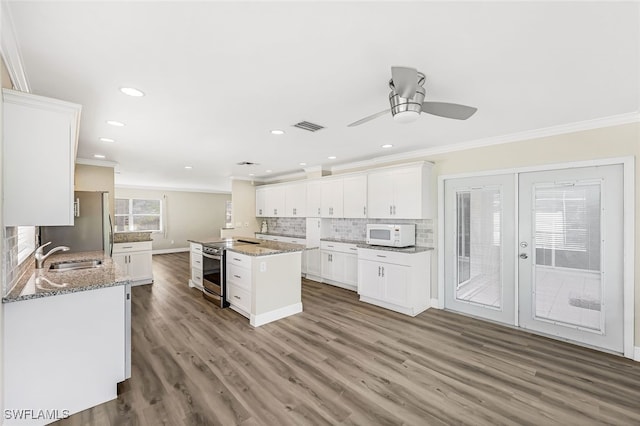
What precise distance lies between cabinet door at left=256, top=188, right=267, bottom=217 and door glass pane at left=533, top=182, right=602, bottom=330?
219 inches

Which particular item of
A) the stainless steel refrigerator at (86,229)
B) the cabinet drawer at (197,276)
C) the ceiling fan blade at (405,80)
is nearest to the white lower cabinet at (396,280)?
the ceiling fan blade at (405,80)

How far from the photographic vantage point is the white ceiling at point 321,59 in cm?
137

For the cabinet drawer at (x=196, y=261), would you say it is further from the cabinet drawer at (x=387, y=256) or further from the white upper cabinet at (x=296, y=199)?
the cabinet drawer at (x=387, y=256)

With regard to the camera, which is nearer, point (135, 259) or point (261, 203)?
point (135, 259)

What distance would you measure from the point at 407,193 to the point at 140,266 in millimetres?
5221

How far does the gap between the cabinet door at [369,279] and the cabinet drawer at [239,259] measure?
1.85 m

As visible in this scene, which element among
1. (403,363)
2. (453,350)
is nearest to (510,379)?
(453,350)

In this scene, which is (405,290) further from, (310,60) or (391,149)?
(310,60)

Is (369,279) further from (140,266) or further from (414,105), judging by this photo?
(140,266)

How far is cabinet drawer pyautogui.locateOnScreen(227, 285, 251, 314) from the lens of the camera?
3.72 metres

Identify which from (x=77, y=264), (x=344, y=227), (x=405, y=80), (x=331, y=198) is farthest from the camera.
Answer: (x=344, y=227)

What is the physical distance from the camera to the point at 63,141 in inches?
74.9

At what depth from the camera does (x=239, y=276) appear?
154 inches

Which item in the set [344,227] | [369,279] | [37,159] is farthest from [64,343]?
[344,227]
